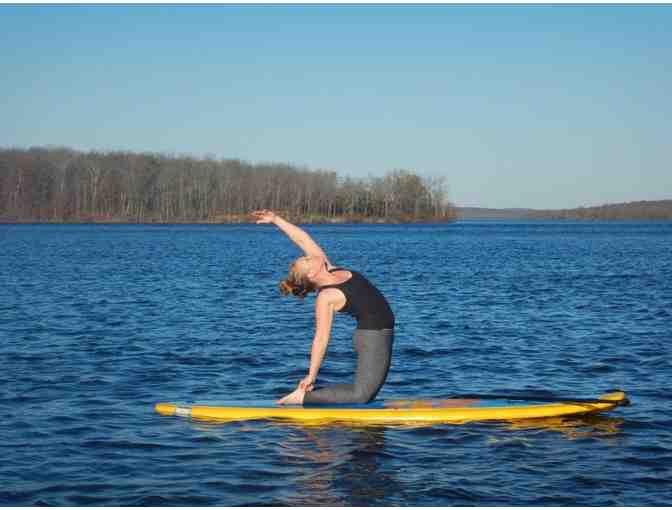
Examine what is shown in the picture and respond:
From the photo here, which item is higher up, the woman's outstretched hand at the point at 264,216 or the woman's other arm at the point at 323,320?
the woman's outstretched hand at the point at 264,216

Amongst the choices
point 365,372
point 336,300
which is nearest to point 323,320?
point 336,300

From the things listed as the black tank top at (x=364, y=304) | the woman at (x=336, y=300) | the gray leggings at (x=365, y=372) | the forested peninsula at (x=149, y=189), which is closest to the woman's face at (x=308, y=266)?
the woman at (x=336, y=300)

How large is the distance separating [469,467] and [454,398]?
2.57 meters

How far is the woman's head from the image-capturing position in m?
9.65

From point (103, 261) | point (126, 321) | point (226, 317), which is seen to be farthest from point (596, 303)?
point (103, 261)

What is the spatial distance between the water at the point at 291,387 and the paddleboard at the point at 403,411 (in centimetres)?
19

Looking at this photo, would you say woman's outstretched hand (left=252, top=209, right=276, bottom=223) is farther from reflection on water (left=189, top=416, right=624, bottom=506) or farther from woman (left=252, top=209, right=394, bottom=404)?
reflection on water (left=189, top=416, right=624, bottom=506)

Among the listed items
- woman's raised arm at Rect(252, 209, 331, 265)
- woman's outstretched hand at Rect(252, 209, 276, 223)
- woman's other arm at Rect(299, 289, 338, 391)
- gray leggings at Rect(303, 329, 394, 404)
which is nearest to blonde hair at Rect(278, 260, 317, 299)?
woman's other arm at Rect(299, 289, 338, 391)

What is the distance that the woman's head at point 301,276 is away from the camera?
9.65 metres

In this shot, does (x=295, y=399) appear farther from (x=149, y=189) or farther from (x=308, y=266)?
(x=149, y=189)

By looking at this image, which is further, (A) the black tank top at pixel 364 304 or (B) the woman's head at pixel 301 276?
(A) the black tank top at pixel 364 304

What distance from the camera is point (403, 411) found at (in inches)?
428

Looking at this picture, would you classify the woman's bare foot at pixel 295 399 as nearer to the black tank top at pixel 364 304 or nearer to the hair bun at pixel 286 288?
the black tank top at pixel 364 304

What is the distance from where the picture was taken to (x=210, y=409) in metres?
11.2
